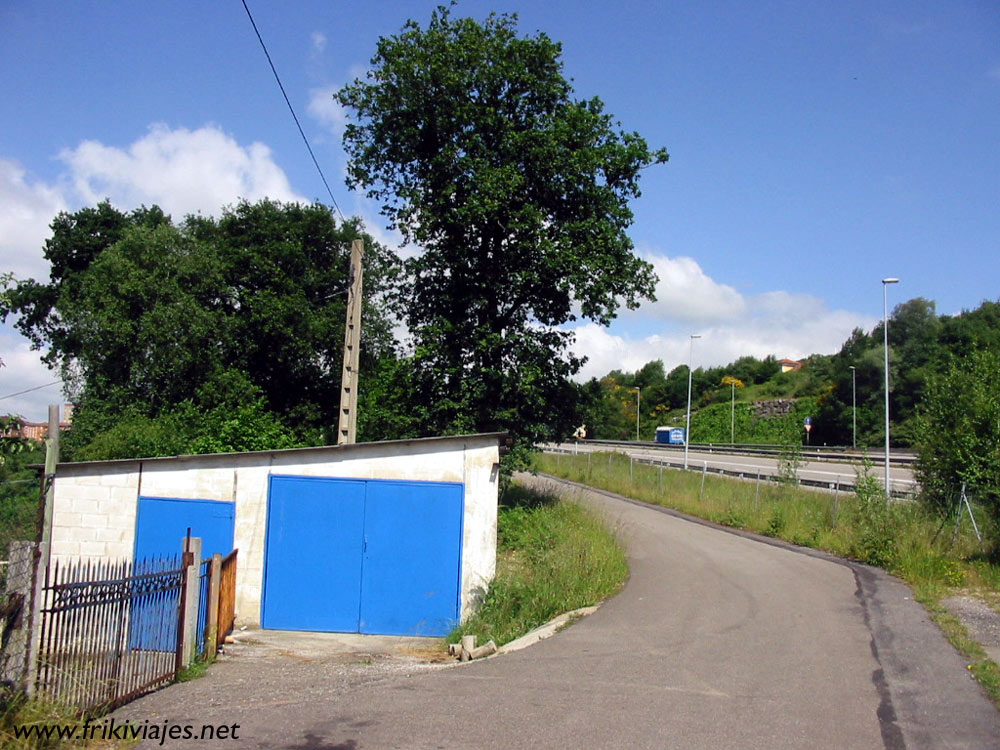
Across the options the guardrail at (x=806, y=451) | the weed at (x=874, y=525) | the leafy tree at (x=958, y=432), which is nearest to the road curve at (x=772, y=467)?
the guardrail at (x=806, y=451)

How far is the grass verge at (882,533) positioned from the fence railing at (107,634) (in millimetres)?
8226

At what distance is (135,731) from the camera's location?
687 centimetres

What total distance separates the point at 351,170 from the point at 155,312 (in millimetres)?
12469

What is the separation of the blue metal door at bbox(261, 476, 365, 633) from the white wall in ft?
0.58

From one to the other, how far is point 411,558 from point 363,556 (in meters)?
0.77

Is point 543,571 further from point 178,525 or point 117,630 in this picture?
point 117,630

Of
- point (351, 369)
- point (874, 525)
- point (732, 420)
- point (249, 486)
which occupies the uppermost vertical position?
point (732, 420)

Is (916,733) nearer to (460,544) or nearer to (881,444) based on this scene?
(460,544)

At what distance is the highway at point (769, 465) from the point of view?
1208 inches

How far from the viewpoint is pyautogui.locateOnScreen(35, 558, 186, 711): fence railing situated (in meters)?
7.04

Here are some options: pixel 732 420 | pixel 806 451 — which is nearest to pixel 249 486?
pixel 806 451

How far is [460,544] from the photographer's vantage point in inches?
531

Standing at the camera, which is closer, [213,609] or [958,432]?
[213,609]

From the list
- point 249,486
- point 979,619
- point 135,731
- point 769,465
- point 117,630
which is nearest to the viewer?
point 135,731
